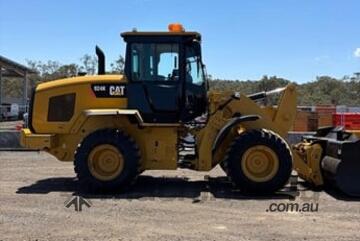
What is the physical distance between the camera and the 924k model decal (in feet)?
35.3

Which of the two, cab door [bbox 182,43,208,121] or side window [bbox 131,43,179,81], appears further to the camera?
cab door [bbox 182,43,208,121]

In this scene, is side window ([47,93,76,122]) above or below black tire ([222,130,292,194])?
above

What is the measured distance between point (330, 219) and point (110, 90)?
471 cm

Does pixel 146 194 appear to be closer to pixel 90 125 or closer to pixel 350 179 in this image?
pixel 90 125

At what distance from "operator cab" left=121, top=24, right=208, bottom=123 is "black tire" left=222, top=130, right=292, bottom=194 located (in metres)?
1.29

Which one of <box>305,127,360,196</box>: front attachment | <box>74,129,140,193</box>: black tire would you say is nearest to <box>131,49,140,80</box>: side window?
<box>74,129,140,193</box>: black tire

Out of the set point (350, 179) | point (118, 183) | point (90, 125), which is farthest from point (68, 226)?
point (350, 179)

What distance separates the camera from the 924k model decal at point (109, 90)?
10.8 m

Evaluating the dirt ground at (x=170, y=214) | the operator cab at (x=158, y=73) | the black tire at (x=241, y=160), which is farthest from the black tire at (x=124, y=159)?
the black tire at (x=241, y=160)

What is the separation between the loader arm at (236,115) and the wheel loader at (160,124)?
0.02 metres

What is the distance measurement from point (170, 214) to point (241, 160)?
7.08ft

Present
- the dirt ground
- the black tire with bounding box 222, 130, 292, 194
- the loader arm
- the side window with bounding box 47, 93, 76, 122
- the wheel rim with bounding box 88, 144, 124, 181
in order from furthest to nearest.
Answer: the side window with bounding box 47, 93, 76, 122 → the loader arm → the wheel rim with bounding box 88, 144, 124, 181 → the black tire with bounding box 222, 130, 292, 194 → the dirt ground

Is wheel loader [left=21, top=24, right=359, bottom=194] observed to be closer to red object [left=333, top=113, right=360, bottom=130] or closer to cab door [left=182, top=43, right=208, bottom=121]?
cab door [left=182, top=43, right=208, bottom=121]

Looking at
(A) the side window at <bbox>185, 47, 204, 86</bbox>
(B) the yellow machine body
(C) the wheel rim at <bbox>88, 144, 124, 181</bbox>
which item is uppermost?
(A) the side window at <bbox>185, 47, 204, 86</bbox>
